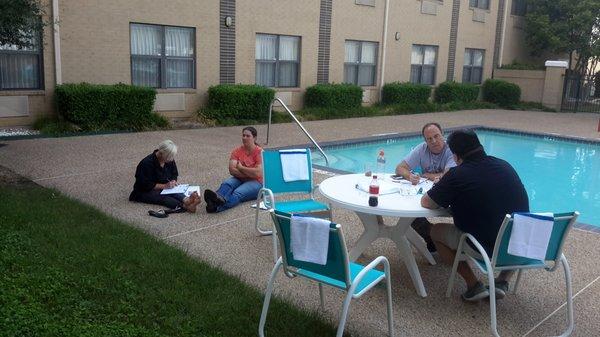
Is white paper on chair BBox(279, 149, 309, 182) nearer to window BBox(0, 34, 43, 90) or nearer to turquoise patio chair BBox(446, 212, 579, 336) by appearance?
turquoise patio chair BBox(446, 212, 579, 336)

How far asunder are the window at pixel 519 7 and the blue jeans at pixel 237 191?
77.0 ft

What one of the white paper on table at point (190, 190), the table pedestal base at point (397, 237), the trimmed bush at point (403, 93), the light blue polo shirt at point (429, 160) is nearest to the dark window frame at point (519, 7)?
the trimmed bush at point (403, 93)

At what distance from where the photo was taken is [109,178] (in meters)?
8.35

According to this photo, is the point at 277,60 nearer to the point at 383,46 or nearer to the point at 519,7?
the point at 383,46

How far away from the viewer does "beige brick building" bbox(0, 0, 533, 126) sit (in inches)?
493

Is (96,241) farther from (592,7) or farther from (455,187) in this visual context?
(592,7)

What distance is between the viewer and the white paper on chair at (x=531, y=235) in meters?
3.88

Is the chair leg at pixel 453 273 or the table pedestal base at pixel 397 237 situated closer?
the chair leg at pixel 453 273

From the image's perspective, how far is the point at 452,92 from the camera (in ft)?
76.8

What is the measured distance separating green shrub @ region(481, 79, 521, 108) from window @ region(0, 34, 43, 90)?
19.2m

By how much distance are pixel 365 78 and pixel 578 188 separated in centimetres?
1055

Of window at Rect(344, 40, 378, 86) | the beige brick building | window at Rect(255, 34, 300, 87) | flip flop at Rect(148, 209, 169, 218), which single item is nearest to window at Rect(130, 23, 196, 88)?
the beige brick building

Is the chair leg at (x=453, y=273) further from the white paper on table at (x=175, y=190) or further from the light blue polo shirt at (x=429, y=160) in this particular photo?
the white paper on table at (x=175, y=190)

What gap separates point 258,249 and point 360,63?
15484mm
